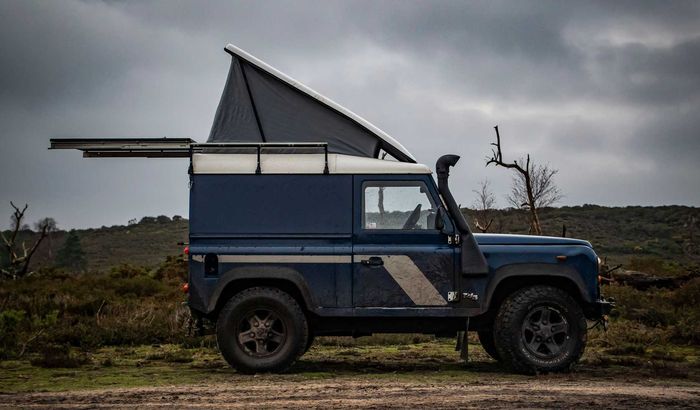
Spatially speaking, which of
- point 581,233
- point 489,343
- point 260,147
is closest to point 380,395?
point 260,147

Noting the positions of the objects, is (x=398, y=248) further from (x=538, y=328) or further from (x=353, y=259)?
(x=538, y=328)

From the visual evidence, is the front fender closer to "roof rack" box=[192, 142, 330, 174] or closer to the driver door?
the driver door

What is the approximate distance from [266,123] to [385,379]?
3.39m

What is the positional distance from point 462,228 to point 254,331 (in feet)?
8.95

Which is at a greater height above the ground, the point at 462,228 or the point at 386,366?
the point at 462,228

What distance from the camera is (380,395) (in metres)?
7.74

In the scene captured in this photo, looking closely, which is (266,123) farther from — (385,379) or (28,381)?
(28,381)

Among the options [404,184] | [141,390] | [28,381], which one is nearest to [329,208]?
[404,184]

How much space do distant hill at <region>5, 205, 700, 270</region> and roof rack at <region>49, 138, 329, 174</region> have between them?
3694 cm

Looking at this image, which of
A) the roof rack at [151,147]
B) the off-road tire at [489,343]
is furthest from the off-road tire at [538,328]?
the roof rack at [151,147]

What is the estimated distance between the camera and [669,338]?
13969 millimetres

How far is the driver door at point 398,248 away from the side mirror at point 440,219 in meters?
0.05

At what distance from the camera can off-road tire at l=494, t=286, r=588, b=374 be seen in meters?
9.41

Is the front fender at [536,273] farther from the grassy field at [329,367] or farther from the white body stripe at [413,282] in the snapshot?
the grassy field at [329,367]
